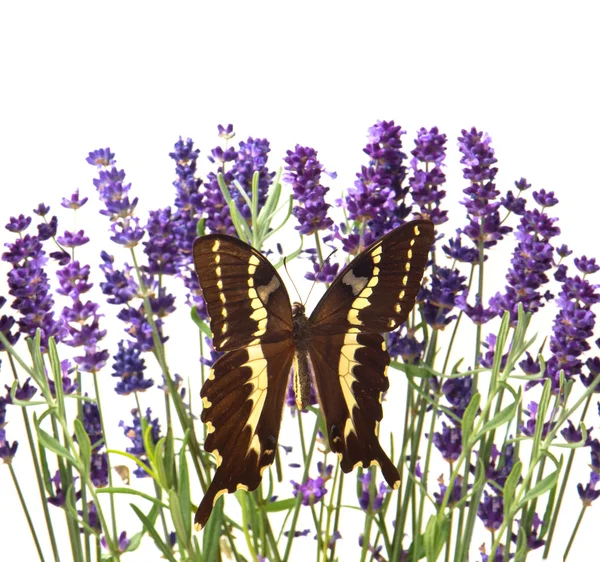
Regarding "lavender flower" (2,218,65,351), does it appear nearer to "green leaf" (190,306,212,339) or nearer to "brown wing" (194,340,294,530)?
"green leaf" (190,306,212,339)

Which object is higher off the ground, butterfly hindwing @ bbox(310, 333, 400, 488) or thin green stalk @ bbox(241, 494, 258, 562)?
butterfly hindwing @ bbox(310, 333, 400, 488)

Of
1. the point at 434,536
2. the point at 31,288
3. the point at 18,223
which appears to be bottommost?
the point at 434,536

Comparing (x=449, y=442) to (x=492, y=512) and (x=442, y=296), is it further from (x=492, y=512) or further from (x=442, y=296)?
(x=442, y=296)

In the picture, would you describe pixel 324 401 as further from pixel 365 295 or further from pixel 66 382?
pixel 66 382

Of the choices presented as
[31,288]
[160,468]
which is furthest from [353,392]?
[31,288]

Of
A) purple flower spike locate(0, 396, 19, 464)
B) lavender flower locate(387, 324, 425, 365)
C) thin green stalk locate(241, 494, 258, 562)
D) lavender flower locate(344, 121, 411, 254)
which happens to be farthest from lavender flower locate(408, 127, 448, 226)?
purple flower spike locate(0, 396, 19, 464)

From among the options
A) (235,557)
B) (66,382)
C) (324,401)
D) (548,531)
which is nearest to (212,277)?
(324,401)

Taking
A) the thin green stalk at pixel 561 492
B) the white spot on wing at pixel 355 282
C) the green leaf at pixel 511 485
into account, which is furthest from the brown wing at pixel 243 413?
the thin green stalk at pixel 561 492
